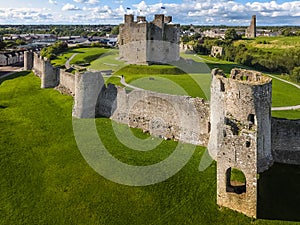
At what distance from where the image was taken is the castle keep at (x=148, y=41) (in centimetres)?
4472

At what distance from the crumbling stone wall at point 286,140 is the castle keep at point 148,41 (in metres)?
29.1

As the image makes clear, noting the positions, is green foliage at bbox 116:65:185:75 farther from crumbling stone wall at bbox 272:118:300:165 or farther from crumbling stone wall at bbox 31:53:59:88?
crumbling stone wall at bbox 272:118:300:165

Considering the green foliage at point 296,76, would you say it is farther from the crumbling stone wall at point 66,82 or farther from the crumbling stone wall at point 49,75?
the crumbling stone wall at point 49,75

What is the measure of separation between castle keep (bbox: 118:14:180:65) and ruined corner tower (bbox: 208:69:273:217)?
92.7 ft

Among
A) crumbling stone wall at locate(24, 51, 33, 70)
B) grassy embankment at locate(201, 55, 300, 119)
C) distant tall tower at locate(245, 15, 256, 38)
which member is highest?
distant tall tower at locate(245, 15, 256, 38)

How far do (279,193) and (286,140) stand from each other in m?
3.21

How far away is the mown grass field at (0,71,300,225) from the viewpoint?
42.8 feet

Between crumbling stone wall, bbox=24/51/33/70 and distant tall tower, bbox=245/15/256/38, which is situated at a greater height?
distant tall tower, bbox=245/15/256/38

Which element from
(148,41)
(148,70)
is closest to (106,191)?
(148,70)

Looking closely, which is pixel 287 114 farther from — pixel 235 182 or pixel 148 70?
pixel 148 70

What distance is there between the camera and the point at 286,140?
53.5 feet

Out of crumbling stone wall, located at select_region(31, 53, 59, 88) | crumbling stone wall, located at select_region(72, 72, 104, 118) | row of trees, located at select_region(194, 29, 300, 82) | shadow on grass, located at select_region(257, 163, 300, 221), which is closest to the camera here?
shadow on grass, located at select_region(257, 163, 300, 221)

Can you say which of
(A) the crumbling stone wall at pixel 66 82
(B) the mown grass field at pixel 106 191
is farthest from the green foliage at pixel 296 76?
(A) the crumbling stone wall at pixel 66 82

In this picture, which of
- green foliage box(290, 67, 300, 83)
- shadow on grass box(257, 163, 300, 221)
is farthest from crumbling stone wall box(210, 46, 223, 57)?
shadow on grass box(257, 163, 300, 221)
